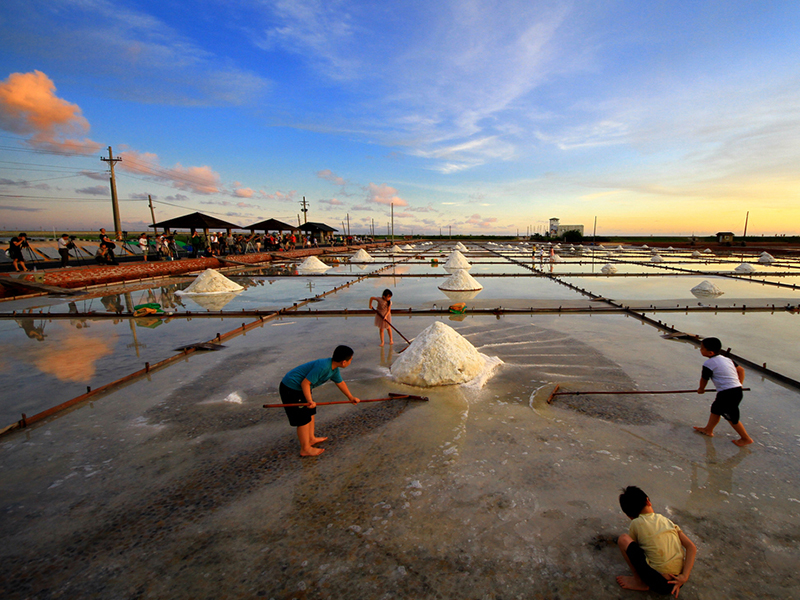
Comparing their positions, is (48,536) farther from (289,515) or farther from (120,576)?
(289,515)

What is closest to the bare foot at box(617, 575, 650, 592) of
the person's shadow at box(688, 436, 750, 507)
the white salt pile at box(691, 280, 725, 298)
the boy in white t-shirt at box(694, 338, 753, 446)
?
the person's shadow at box(688, 436, 750, 507)

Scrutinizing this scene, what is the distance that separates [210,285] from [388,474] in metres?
10.4

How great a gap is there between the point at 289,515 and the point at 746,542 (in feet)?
8.80

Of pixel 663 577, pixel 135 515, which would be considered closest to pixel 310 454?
pixel 135 515

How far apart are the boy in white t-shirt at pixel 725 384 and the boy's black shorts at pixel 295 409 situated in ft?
10.4

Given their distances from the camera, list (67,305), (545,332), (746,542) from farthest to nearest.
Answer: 1. (67,305)
2. (545,332)
3. (746,542)

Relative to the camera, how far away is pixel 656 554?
1.82 m

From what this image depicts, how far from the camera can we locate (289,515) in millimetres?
2412

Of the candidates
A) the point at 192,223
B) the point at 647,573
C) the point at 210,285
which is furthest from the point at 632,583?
the point at 192,223

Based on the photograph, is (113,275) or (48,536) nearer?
(48,536)

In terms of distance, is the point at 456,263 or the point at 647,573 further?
the point at 456,263

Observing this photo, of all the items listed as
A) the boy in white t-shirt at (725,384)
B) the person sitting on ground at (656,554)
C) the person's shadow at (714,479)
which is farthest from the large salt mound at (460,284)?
the person sitting on ground at (656,554)

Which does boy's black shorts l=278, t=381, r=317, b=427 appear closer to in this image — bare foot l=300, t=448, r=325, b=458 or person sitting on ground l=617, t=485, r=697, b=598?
bare foot l=300, t=448, r=325, b=458

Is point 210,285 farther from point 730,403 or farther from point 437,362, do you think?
point 730,403
